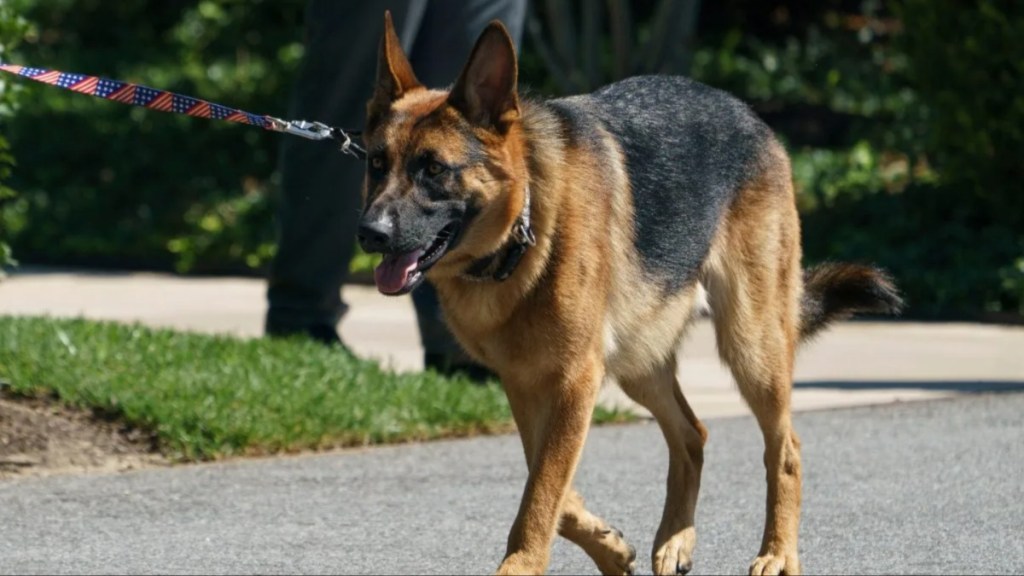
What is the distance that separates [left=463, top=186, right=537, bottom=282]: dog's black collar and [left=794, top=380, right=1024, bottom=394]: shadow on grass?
368 cm

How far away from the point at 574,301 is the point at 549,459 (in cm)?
39

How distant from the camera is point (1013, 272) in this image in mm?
9539

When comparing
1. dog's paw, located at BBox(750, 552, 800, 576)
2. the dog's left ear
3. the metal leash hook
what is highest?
the dog's left ear

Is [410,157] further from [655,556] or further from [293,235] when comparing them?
[293,235]

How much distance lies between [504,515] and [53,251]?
6.91 metres

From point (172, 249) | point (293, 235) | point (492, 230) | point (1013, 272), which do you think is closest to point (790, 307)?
point (492, 230)

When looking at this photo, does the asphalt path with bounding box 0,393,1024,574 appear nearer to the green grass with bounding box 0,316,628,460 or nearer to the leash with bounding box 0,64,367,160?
the green grass with bounding box 0,316,628,460

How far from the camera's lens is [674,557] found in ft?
16.4

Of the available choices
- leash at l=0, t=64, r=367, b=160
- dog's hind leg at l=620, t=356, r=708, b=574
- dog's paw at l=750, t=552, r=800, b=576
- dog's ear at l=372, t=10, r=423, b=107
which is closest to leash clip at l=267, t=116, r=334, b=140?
leash at l=0, t=64, r=367, b=160

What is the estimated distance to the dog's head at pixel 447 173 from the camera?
13.6 ft

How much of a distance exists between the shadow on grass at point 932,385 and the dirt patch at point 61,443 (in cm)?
303

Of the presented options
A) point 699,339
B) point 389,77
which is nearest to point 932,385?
point 699,339

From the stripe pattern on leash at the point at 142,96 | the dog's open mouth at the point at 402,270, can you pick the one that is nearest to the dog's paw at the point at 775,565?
the dog's open mouth at the point at 402,270

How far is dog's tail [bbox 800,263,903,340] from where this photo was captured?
5613 millimetres
